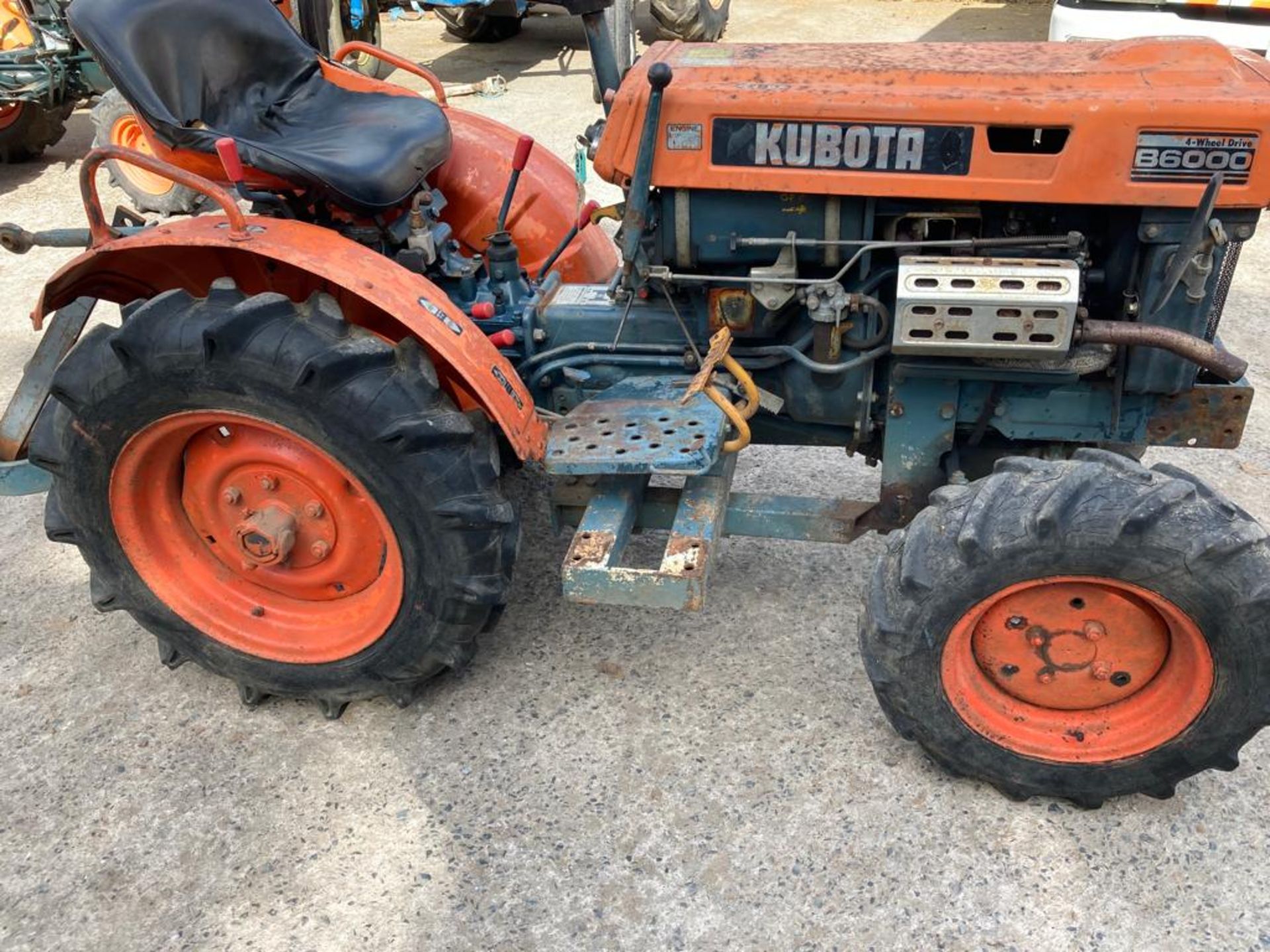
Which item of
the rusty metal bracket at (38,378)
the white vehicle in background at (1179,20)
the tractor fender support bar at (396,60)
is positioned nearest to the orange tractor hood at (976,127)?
A: the tractor fender support bar at (396,60)

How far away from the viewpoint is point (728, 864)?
2.10m

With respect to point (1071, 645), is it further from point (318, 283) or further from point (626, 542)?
point (318, 283)

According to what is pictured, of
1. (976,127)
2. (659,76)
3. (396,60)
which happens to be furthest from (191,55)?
(976,127)

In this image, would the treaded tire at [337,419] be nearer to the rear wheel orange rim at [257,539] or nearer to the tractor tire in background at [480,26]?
the rear wheel orange rim at [257,539]

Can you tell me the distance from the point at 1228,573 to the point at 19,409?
2.61m

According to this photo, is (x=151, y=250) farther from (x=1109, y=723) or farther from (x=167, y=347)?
(x=1109, y=723)

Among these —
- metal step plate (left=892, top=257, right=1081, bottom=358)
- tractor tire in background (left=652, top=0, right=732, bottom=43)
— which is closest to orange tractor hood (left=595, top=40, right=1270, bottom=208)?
metal step plate (left=892, top=257, right=1081, bottom=358)

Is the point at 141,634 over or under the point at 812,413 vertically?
under

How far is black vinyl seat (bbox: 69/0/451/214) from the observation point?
8.18 feet

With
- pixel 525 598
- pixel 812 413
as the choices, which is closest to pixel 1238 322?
pixel 812 413

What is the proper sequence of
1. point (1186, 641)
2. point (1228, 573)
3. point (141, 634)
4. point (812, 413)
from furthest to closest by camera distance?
point (141, 634) < point (812, 413) < point (1186, 641) < point (1228, 573)

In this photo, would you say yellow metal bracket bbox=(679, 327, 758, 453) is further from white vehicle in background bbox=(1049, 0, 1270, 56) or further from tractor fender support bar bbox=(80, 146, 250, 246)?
white vehicle in background bbox=(1049, 0, 1270, 56)

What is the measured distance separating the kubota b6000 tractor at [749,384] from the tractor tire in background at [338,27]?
3.88 m

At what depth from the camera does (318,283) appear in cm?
254
